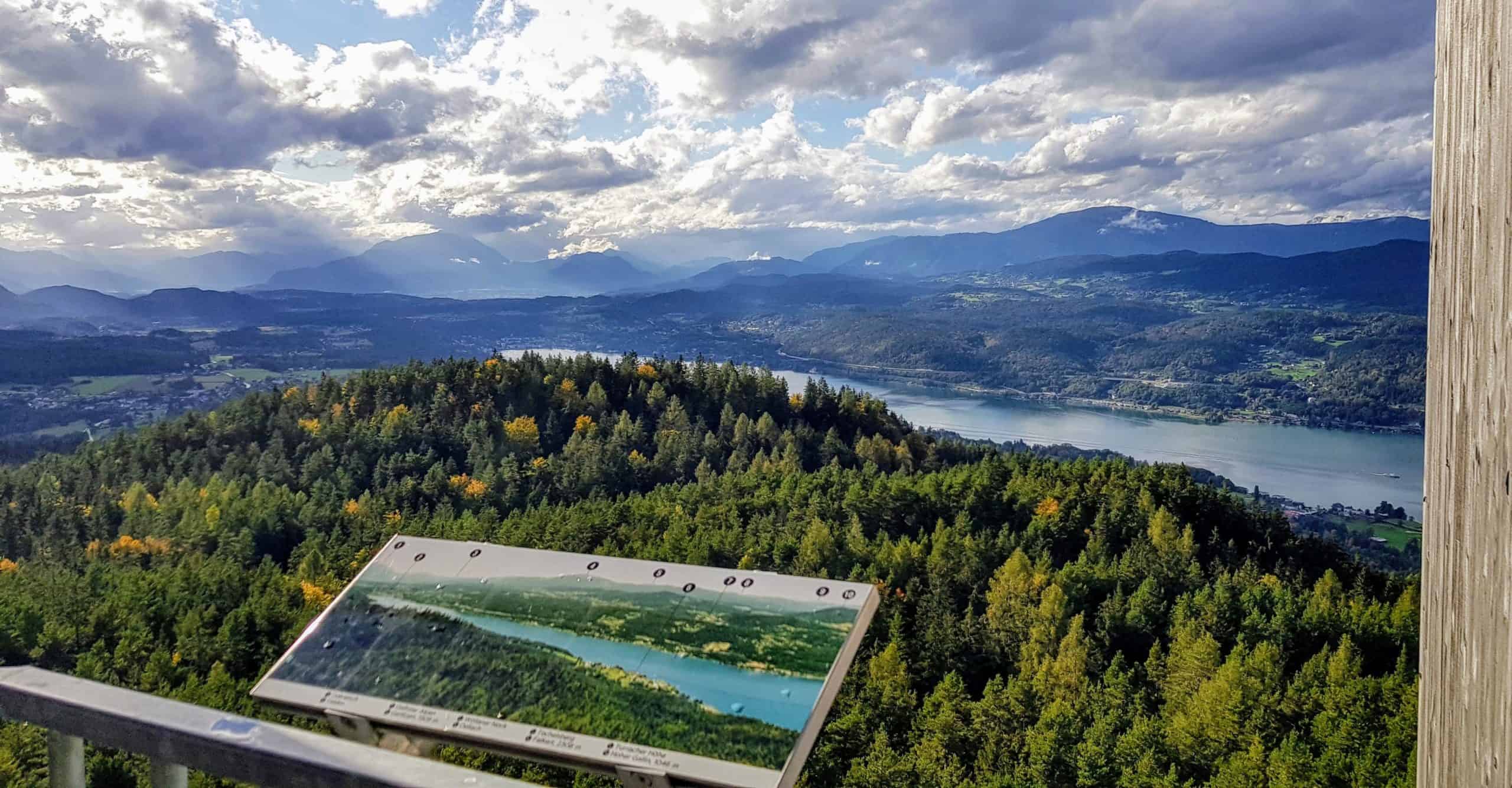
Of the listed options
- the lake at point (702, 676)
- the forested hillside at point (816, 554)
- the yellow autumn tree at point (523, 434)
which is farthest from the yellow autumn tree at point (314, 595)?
the lake at point (702, 676)

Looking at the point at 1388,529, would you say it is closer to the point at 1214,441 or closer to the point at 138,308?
the point at 1214,441

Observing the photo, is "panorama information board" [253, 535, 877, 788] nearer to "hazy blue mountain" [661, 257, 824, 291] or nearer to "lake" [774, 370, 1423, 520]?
"lake" [774, 370, 1423, 520]

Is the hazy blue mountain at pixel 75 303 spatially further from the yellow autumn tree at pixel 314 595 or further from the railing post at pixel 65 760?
the railing post at pixel 65 760

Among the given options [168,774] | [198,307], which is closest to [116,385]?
[198,307]

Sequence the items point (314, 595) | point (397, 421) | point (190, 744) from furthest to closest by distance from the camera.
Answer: point (397, 421)
point (314, 595)
point (190, 744)

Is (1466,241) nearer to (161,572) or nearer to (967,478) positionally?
(967,478)

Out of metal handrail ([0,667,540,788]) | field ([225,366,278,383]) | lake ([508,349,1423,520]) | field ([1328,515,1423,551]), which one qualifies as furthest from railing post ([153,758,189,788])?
field ([225,366,278,383])

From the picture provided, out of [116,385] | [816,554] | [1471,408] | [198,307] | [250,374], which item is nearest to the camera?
[1471,408]
